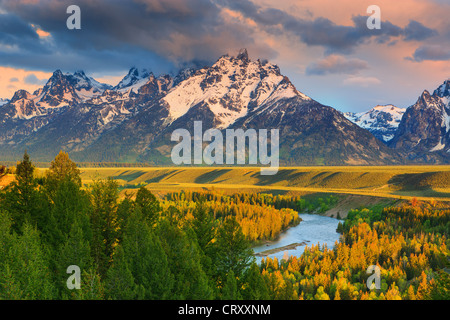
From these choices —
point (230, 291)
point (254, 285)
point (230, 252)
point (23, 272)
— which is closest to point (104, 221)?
point (23, 272)

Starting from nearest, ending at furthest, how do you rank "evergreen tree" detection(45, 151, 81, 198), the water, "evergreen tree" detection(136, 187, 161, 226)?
"evergreen tree" detection(136, 187, 161, 226)
"evergreen tree" detection(45, 151, 81, 198)
the water

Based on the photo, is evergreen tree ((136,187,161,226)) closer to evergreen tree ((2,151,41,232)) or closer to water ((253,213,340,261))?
evergreen tree ((2,151,41,232))

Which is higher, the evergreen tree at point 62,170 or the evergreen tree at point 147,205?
the evergreen tree at point 62,170

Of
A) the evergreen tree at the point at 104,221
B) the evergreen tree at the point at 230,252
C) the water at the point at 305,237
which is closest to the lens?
the evergreen tree at the point at 104,221

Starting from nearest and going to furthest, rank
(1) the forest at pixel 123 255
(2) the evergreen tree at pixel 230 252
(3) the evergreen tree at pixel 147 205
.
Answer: (1) the forest at pixel 123 255, (2) the evergreen tree at pixel 230 252, (3) the evergreen tree at pixel 147 205

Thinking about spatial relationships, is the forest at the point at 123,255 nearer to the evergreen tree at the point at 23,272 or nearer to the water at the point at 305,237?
the evergreen tree at the point at 23,272

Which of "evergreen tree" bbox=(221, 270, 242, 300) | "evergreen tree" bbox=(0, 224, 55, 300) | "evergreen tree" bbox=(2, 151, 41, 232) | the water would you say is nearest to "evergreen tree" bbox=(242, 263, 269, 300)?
"evergreen tree" bbox=(221, 270, 242, 300)

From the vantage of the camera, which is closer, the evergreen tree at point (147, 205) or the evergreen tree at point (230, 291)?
the evergreen tree at point (230, 291)

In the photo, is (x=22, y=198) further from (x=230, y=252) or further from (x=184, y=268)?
(x=230, y=252)

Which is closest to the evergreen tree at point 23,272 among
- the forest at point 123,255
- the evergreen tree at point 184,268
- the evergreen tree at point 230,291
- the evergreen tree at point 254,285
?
the forest at point 123,255

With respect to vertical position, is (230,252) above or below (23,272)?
below
